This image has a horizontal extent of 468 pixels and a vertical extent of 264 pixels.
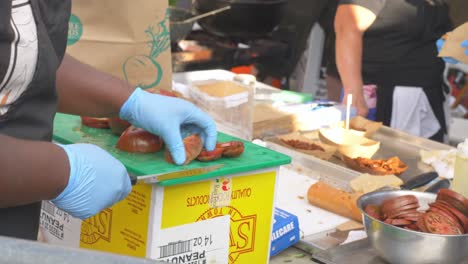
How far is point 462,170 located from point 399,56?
5.28 feet

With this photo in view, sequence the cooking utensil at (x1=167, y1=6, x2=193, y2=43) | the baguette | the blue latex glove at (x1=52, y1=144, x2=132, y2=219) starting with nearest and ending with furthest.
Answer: the blue latex glove at (x1=52, y1=144, x2=132, y2=219)
the baguette
the cooking utensil at (x1=167, y1=6, x2=193, y2=43)

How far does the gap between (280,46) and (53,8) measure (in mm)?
3021

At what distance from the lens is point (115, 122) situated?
1573 mm

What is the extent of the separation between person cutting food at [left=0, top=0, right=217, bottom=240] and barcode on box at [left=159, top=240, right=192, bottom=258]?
133 mm

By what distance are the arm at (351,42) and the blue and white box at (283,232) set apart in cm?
161

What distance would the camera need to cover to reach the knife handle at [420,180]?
2.05m

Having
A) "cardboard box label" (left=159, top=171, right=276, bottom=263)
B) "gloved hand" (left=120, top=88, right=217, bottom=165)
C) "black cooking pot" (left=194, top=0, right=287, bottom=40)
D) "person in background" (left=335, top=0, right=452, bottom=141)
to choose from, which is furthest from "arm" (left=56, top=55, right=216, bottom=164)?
"black cooking pot" (left=194, top=0, right=287, bottom=40)

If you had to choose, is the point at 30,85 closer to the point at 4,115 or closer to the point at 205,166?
the point at 4,115

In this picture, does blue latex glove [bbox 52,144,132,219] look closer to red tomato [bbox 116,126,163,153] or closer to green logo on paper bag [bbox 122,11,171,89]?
red tomato [bbox 116,126,163,153]

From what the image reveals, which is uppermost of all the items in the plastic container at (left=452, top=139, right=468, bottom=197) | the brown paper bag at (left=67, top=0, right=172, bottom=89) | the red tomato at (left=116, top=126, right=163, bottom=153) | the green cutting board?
the brown paper bag at (left=67, top=0, right=172, bottom=89)

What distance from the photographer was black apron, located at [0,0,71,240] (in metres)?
1.17

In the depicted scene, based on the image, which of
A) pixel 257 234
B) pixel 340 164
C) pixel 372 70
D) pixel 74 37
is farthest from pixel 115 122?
pixel 372 70

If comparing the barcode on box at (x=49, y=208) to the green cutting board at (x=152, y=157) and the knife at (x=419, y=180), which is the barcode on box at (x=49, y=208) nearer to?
the green cutting board at (x=152, y=157)

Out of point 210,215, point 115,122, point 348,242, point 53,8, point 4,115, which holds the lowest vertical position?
point 348,242
